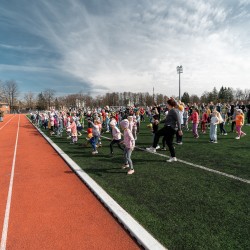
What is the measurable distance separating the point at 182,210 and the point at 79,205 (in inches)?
94.8

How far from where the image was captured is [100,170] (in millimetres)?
8008

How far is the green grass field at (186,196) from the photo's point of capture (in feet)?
12.5

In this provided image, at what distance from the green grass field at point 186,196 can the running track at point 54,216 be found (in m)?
0.58

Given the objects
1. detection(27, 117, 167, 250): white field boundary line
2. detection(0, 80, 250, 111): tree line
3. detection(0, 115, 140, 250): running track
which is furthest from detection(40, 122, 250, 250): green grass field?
detection(0, 80, 250, 111): tree line

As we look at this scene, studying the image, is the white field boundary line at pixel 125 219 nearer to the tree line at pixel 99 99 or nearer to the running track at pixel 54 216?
the running track at pixel 54 216

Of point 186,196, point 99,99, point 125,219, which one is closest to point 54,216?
point 125,219

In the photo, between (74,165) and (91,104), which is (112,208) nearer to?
(74,165)

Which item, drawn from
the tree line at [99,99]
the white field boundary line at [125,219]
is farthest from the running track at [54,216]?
the tree line at [99,99]

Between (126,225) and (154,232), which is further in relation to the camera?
(126,225)

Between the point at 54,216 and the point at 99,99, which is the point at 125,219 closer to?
the point at 54,216

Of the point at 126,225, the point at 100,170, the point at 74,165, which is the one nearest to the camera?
the point at 126,225

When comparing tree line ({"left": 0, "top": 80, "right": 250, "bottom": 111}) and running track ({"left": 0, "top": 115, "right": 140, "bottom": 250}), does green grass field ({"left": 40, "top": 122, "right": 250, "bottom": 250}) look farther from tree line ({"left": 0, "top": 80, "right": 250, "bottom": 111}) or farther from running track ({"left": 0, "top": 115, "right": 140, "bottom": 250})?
tree line ({"left": 0, "top": 80, "right": 250, "bottom": 111})

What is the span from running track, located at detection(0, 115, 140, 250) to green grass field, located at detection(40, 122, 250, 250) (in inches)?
22.7

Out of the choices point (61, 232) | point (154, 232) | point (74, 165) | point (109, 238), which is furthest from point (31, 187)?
point (154, 232)
